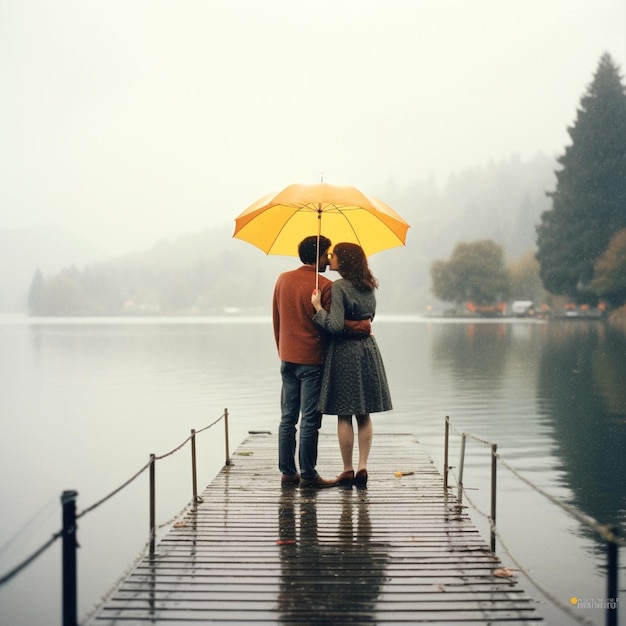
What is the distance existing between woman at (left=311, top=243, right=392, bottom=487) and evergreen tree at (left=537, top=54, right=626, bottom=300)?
58109 millimetres

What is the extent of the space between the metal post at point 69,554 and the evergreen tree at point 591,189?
6118 centimetres

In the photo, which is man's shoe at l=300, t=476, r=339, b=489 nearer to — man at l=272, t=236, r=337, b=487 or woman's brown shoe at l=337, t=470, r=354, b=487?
woman's brown shoe at l=337, t=470, r=354, b=487

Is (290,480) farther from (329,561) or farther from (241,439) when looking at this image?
(241,439)

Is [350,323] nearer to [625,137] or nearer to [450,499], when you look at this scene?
[450,499]

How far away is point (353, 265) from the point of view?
5.84m

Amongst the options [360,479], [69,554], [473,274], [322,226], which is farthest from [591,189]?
[69,554]

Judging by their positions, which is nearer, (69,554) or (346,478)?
(69,554)

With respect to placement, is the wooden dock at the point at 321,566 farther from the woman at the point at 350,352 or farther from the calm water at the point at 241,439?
the calm water at the point at 241,439

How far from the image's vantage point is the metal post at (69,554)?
3.32 metres

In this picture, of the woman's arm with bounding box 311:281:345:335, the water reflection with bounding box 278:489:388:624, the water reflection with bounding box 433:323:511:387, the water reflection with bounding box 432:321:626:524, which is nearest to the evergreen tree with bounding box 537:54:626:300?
the water reflection with bounding box 433:323:511:387

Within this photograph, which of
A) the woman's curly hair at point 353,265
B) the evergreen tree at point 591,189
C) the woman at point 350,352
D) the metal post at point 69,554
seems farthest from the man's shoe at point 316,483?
the evergreen tree at point 591,189

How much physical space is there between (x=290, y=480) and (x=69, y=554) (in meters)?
3.40

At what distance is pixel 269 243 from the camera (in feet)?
22.4

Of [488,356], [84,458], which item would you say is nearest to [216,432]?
[84,458]
